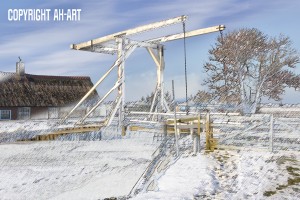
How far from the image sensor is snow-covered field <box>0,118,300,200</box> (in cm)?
798

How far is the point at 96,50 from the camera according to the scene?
693 inches

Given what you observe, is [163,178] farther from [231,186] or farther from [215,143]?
[215,143]

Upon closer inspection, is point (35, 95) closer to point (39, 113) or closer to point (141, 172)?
point (39, 113)

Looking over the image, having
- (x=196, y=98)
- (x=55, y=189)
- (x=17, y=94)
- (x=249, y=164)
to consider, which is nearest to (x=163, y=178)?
(x=249, y=164)

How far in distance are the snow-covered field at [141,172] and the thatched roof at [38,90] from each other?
1592 cm

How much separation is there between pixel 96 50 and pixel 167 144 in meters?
7.58

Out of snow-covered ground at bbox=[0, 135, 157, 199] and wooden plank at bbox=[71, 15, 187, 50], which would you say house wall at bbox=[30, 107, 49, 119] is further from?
snow-covered ground at bbox=[0, 135, 157, 199]

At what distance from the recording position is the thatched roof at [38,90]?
29.4 meters

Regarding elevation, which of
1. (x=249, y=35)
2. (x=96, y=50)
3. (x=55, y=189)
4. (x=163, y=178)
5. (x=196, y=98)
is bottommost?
(x=55, y=189)

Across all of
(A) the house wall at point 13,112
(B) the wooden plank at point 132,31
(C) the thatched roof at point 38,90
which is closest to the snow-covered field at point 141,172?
(B) the wooden plank at point 132,31

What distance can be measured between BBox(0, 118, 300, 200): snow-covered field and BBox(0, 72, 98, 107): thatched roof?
15921 mm

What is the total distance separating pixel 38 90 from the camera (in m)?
31.2

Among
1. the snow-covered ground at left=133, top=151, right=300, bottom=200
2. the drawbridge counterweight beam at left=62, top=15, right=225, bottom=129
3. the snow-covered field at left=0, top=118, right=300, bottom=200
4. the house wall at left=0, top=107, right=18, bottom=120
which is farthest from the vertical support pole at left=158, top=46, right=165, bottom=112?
the house wall at left=0, top=107, right=18, bottom=120

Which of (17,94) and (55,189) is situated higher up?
(17,94)
